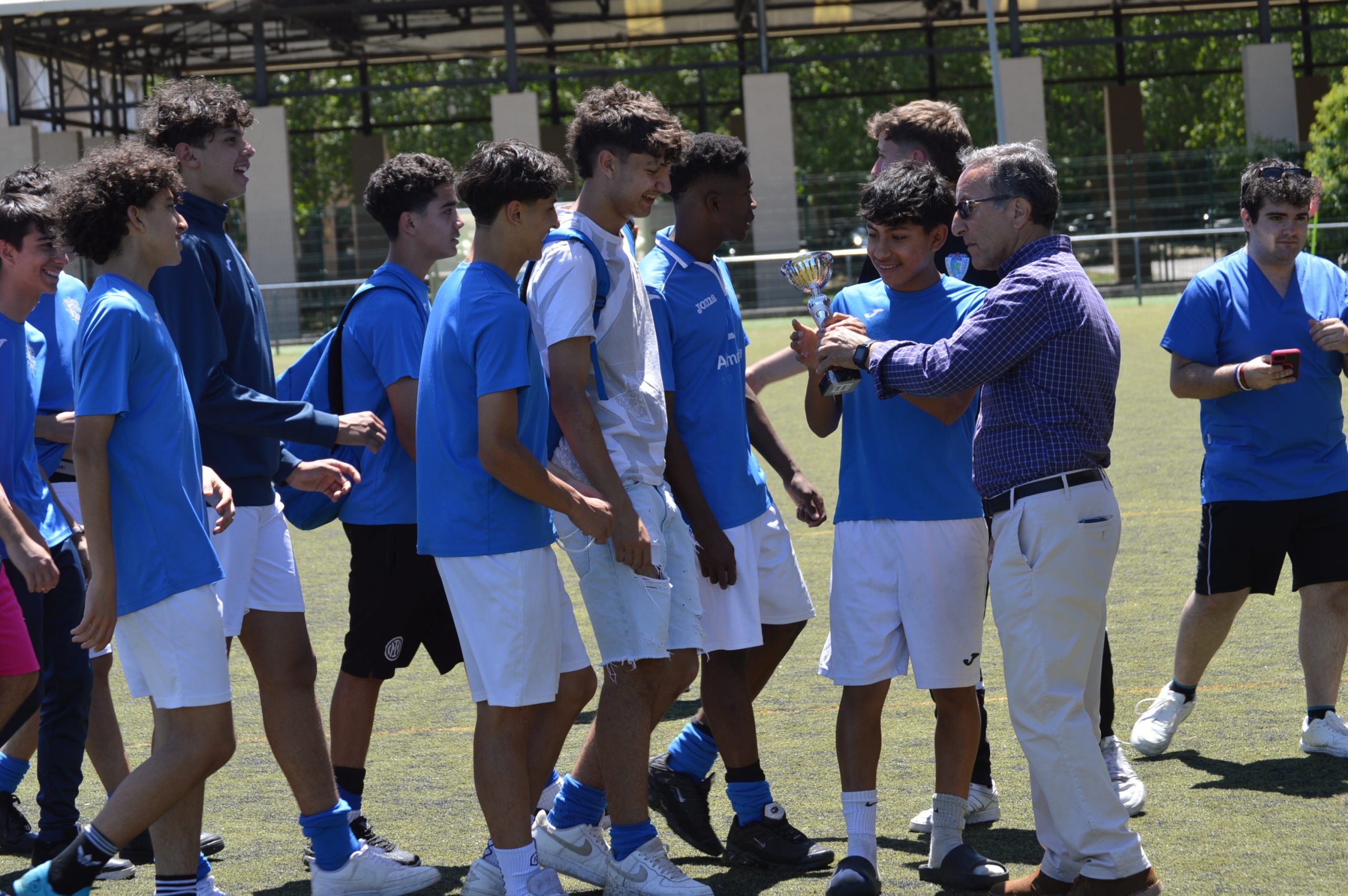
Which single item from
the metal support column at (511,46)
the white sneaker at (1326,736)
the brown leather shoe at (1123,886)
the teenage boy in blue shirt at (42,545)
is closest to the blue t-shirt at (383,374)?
the teenage boy in blue shirt at (42,545)

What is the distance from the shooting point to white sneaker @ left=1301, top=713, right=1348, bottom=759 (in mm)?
5262

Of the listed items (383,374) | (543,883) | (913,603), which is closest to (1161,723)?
(913,603)

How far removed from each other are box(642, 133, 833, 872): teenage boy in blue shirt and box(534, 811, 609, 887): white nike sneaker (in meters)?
0.44

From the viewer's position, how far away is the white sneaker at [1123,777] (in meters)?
4.80

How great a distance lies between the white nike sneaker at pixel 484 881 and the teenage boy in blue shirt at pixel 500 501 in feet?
0.79

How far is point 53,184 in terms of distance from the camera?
15.9 feet

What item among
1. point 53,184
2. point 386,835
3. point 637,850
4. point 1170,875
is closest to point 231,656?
point 386,835

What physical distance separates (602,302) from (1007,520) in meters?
1.29

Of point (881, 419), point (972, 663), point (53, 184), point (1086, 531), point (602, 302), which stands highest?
point (53, 184)

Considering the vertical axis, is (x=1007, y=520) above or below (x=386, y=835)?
above

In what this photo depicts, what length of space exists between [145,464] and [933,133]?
2959mm

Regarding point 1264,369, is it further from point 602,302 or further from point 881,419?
point 602,302

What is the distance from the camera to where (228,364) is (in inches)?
178

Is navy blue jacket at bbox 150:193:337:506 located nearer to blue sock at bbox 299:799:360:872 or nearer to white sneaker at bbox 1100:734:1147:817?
blue sock at bbox 299:799:360:872
